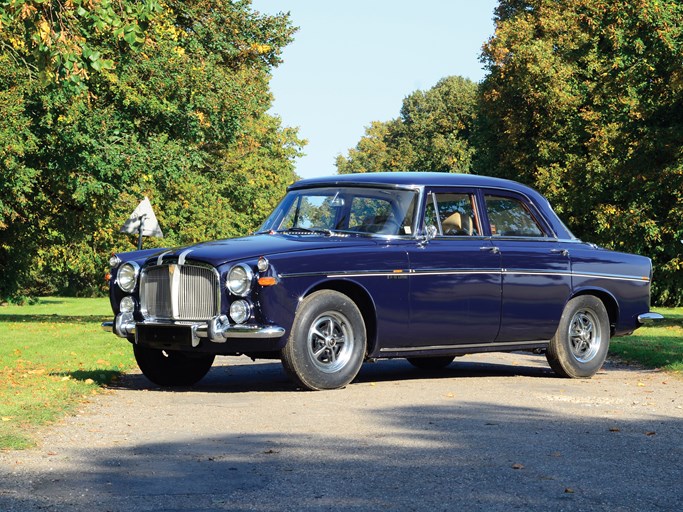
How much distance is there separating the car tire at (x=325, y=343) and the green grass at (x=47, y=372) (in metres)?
1.91

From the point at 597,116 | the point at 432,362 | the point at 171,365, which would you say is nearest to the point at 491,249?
the point at 432,362

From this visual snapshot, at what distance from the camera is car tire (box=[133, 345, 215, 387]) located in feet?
37.0

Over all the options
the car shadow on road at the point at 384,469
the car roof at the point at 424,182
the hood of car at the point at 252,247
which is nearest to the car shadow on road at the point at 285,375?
the hood of car at the point at 252,247

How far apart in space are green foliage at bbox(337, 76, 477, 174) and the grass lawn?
38.3 m

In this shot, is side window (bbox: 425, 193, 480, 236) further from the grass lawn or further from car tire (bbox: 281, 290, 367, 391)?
the grass lawn

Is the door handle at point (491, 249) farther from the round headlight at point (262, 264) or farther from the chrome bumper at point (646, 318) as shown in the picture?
the round headlight at point (262, 264)

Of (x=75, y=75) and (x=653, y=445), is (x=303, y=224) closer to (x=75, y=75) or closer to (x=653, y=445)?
(x=75, y=75)

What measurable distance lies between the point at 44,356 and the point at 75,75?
170 inches

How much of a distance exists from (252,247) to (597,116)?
28.6 metres

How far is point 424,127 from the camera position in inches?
3071

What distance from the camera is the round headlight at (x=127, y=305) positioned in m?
11.0

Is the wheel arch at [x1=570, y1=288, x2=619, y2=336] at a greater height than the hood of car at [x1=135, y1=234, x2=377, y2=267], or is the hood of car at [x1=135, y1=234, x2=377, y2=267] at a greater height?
the hood of car at [x1=135, y1=234, x2=377, y2=267]

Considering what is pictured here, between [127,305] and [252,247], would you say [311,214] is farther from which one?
[127,305]

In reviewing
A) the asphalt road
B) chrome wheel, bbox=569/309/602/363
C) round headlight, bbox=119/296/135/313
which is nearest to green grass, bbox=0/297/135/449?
the asphalt road
